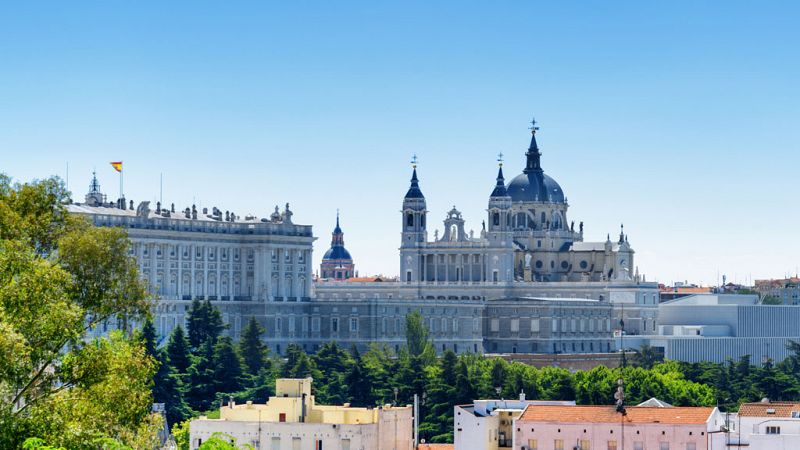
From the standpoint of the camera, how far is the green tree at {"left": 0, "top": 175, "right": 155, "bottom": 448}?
50.4 m

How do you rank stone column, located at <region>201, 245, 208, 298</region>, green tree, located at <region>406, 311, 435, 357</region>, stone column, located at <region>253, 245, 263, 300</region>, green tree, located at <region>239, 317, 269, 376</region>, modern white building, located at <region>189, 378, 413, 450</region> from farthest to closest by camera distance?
stone column, located at <region>253, 245, 263, 300</region> < stone column, located at <region>201, 245, 208, 298</region> < green tree, located at <region>406, 311, 435, 357</region> < green tree, located at <region>239, 317, 269, 376</region> < modern white building, located at <region>189, 378, 413, 450</region>

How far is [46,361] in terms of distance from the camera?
51719 mm

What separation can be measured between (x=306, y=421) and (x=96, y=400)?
32350 mm

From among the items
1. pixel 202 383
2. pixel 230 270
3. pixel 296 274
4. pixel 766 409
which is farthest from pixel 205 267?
pixel 766 409

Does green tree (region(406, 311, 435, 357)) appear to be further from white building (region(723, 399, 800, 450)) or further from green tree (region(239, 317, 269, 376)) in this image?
white building (region(723, 399, 800, 450))

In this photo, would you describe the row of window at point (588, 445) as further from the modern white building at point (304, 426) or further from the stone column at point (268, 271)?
the stone column at point (268, 271)

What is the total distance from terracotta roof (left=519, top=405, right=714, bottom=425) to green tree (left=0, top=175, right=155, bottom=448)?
24351 mm

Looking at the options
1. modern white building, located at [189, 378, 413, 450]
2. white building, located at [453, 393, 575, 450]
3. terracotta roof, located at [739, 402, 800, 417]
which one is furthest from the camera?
white building, located at [453, 393, 575, 450]

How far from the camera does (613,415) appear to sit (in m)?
A: 80.3

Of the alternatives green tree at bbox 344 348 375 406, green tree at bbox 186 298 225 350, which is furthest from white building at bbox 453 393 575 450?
green tree at bbox 186 298 225 350

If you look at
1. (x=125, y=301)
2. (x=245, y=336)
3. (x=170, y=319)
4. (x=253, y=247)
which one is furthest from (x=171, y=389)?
(x=125, y=301)

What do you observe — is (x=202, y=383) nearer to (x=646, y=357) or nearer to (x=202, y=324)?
(x=202, y=324)

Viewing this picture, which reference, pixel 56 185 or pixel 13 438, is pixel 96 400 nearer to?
pixel 13 438

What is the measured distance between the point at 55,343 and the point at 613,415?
106 feet
